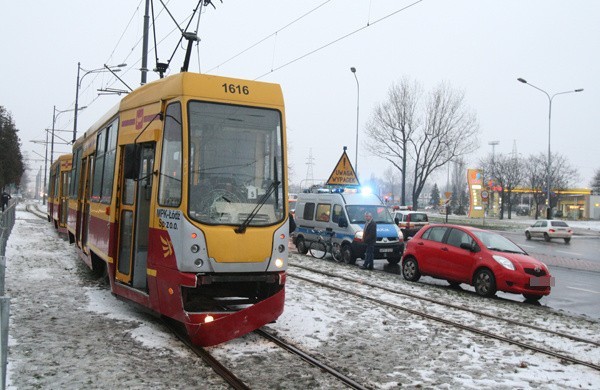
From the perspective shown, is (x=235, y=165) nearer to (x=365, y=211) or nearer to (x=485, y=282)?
(x=485, y=282)

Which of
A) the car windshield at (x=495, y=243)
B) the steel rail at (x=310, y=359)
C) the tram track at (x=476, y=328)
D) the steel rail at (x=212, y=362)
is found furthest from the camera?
the car windshield at (x=495, y=243)

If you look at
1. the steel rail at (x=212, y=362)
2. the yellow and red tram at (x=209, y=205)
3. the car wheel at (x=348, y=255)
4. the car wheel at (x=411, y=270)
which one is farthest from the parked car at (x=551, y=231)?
the steel rail at (x=212, y=362)

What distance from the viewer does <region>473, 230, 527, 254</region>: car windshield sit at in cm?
1309

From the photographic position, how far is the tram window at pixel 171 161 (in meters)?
7.45

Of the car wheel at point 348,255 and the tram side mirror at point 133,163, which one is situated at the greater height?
the tram side mirror at point 133,163

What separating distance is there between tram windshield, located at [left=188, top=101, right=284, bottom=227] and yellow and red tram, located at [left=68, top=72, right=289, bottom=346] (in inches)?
0.5

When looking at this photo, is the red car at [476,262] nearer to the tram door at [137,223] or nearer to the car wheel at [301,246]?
the car wheel at [301,246]

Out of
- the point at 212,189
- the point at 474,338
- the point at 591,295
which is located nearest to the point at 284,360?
the point at 212,189

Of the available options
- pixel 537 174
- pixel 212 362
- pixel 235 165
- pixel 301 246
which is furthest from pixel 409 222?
pixel 537 174

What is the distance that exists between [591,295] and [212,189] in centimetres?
1077

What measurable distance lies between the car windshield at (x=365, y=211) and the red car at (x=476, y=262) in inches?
155

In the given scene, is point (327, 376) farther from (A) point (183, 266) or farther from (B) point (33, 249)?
(B) point (33, 249)

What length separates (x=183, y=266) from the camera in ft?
23.2

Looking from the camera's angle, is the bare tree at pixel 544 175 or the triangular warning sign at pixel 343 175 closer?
the triangular warning sign at pixel 343 175
